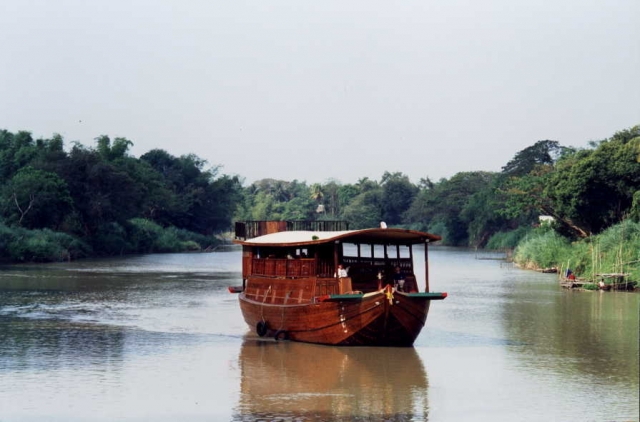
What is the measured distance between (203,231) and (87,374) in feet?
219

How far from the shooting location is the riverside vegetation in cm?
3800

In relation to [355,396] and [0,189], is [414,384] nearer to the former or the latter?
[355,396]

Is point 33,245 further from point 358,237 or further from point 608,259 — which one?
point 358,237

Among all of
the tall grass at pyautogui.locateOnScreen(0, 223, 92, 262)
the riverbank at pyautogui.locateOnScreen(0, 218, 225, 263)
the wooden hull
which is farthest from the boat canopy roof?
the riverbank at pyautogui.locateOnScreen(0, 218, 225, 263)

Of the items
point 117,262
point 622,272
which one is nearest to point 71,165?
point 117,262

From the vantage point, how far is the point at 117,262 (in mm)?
53094

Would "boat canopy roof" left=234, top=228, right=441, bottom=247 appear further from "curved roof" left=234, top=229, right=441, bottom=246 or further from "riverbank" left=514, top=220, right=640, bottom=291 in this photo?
"riverbank" left=514, top=220, right=640, bottom=291

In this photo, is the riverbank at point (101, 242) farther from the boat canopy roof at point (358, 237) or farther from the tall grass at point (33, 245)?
the boat canopy roof at point (358, 237)

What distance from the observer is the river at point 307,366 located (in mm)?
13953

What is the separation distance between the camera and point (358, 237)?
18.8m

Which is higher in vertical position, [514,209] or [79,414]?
[514,209]

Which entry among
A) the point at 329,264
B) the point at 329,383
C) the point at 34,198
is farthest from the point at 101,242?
the point at 329,383

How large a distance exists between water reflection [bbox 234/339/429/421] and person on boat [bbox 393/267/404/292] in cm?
127

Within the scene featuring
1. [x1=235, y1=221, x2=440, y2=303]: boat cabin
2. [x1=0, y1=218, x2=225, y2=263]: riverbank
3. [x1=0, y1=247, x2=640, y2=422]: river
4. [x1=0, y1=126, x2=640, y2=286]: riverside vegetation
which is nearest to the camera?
[x1=0, y1=247, x2=640, y2=422]: river
